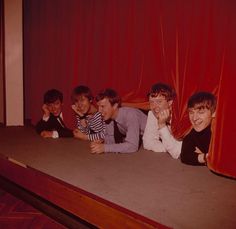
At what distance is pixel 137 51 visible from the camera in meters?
2.83

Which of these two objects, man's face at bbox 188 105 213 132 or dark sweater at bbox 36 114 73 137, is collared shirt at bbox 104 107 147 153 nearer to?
man's face at bbox 188 105 213 132

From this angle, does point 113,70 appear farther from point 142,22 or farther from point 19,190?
point 19,190

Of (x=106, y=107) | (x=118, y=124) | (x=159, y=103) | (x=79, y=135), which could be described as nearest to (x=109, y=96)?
(x=106, y=107)

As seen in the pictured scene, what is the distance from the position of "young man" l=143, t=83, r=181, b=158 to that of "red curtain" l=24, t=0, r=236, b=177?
0.07m

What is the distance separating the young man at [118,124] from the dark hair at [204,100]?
1.58ft

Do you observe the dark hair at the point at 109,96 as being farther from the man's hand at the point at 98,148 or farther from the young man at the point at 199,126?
the young man at the point at 199,126

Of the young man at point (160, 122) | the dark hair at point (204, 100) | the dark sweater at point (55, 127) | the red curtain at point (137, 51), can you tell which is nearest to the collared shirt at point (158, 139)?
the young man at point (160, 122)

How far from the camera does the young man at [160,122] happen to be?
8.07ft

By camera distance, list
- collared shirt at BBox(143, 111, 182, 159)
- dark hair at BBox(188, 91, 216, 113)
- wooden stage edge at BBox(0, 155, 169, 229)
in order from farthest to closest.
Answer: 1. collared shirt at BBox(143, 111, 182, 159)
2. dark hair at BBox(188, 91, 216, 113)
3. wooden stage edge at BBox(0, 155, 169, 229)

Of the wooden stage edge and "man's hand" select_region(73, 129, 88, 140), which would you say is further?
"man's hand" select_region(73, 129, 88, 140)

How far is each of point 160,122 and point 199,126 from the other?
0.28 m

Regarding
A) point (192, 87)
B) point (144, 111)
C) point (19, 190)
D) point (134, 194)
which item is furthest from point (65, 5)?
point (134, 194)

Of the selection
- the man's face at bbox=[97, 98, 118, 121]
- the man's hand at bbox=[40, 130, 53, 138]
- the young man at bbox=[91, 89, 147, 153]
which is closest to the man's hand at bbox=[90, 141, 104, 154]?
the young man at bbox=[91, 89, 147, 153]

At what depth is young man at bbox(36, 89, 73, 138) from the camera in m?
3.36
